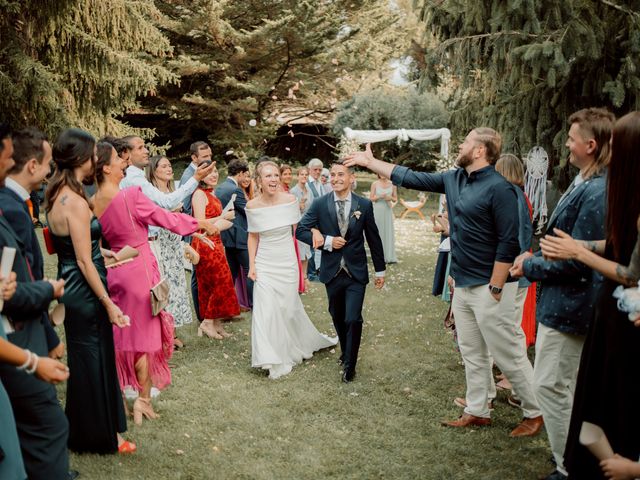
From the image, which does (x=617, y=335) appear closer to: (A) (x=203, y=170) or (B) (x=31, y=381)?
(B) (x=31, y=381)

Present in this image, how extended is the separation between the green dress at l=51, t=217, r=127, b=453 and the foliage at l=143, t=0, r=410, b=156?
69.6 ft

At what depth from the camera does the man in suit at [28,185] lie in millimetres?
3182

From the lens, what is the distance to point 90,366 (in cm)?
429

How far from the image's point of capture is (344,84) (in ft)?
100

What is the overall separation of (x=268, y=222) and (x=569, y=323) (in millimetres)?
3551

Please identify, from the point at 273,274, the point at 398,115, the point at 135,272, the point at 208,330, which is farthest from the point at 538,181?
the point at 398,115

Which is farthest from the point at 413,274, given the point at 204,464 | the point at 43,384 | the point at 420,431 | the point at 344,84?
the point at 344,84

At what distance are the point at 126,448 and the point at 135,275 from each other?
4.34 feet

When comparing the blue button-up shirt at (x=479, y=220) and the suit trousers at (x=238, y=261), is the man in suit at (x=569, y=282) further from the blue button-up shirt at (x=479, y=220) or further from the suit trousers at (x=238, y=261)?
the suit trousers at (x=238, y=261)

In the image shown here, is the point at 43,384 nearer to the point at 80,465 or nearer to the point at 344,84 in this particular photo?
the point at 80,465

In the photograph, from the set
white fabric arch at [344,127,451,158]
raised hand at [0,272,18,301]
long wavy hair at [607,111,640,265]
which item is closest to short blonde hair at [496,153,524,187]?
long wavy hair at [607,111,640,265]

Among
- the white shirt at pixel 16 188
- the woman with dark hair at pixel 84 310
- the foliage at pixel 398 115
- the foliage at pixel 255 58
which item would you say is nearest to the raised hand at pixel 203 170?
the woman with dark hair at pixel 84 310

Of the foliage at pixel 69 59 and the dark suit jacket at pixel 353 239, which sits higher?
the foliage at pixel 69 59

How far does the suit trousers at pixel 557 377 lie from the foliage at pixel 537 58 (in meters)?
3.68
